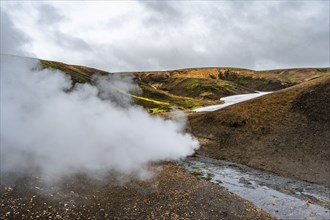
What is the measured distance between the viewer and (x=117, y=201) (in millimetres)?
21922

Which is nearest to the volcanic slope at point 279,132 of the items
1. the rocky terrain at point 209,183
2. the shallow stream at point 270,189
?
the rocky terrain at point 209,183

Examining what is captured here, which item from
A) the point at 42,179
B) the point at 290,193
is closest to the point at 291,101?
the point at 290,193

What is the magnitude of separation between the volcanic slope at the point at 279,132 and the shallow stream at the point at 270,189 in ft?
8.13

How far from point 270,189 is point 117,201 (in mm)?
14305

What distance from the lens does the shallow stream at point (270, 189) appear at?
2331 cm

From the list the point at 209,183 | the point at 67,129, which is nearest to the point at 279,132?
the point at 209,183

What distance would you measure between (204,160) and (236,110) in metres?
16.4

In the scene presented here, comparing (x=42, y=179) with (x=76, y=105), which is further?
(x=76, y=105)

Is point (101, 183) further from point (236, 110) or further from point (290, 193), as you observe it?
point (236, 110)

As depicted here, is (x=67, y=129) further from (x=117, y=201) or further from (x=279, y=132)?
(x=279, y=132)

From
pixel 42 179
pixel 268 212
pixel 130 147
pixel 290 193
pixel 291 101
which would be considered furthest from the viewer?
pixel 291 101

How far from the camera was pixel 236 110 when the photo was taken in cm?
5450

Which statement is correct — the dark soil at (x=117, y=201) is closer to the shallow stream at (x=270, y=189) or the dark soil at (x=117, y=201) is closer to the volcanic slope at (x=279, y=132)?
the shallow stream at (x=270, y=189)

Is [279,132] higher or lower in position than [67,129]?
lower
